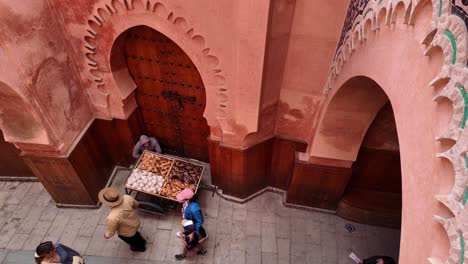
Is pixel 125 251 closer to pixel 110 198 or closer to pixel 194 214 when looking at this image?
pixel 110 198

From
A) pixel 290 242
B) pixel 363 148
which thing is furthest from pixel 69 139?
pixel 363 148

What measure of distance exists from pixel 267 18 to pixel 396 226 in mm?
4234

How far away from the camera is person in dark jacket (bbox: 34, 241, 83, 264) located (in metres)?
3.31

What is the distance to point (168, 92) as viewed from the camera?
4926mm

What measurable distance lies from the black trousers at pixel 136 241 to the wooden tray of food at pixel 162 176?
27.5 inches

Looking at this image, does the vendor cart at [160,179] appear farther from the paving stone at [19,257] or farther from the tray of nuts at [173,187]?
the paving stone at [19,257]

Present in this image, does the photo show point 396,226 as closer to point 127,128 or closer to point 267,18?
point 267,18

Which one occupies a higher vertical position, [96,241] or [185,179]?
[185,179]

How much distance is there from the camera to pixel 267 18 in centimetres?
315

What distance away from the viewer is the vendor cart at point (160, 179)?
489 centimetres

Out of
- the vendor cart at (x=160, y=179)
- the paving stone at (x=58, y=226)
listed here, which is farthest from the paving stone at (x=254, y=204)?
the paving stone at (x=58, y=226)

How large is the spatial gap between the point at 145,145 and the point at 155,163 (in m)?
0.42

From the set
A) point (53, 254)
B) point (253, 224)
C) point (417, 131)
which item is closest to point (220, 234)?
point (253, 224)

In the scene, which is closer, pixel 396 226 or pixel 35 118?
pixel 35 118
